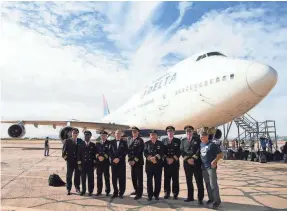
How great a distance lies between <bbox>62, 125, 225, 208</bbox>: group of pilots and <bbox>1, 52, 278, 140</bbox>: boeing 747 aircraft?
4224 millimetres

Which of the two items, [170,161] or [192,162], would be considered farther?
[170,161]

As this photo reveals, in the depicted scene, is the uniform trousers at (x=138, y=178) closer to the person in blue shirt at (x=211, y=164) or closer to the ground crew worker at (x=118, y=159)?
the ground crew worker at (x=118, y=159)

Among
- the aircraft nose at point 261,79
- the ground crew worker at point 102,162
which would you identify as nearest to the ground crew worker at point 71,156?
the ground crew worker at point 102,162

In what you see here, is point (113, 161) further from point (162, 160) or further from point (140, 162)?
point (162, 160)

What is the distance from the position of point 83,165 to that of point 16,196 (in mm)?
1533

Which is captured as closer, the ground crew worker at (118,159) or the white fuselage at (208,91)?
the ground crew worker at (118,159)

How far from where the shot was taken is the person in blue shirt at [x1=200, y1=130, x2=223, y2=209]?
5.21m

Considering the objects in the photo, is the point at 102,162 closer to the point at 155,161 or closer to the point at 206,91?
the point at 155,161

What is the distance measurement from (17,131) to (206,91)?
16307 mm

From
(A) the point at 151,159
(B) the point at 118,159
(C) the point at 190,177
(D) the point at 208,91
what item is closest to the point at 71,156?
(B) the point at 118,159

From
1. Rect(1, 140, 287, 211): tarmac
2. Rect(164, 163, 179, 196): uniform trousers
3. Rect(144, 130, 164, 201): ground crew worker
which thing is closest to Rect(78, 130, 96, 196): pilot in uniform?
Rect(1, 140, 287, 211): tarmac

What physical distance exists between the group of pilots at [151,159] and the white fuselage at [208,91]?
13.9 feet

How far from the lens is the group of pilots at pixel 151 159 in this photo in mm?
5602

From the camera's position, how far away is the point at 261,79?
30.1 ft
